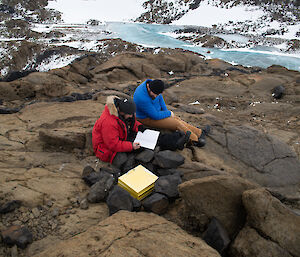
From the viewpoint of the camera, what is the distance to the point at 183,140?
4.45 meters

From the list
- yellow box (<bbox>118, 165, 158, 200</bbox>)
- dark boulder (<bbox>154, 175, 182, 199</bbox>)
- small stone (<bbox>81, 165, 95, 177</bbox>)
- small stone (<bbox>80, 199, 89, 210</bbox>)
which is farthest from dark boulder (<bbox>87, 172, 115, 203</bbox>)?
dark boulder (<bbox>154, 175, 182, 199</bbox>)

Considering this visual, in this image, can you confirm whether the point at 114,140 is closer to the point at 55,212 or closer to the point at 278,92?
the point at 55,212

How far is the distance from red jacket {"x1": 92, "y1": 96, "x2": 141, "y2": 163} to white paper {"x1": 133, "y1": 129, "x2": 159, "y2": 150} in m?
0.30

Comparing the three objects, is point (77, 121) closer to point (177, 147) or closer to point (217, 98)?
point (177, 147)

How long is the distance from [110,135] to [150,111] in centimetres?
137

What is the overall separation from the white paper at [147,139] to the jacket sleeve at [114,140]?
13.2 inches

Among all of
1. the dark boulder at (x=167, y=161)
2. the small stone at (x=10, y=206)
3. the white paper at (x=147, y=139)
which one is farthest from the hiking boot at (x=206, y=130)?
the small stone at (x=10, y=206)

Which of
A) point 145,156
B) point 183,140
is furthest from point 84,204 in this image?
point 183,140

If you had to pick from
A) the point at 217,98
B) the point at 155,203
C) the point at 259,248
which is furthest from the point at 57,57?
the point at 259,248

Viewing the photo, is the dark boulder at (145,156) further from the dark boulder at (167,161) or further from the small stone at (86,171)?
the small stone at (86,171)

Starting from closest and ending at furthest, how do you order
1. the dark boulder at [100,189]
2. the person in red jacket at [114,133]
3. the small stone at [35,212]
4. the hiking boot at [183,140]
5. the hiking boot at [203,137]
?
the small stone at [35,212]
the dark boulder at [100,189]
the person in red jacket at [114,133]
the hiking boot at [183,140]
the hiking boot at [203,137]

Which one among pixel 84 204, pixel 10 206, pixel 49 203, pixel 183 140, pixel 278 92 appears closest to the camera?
pixel 10 206

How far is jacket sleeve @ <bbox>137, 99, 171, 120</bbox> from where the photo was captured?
4.80 m

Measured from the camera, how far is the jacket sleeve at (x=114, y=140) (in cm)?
380
